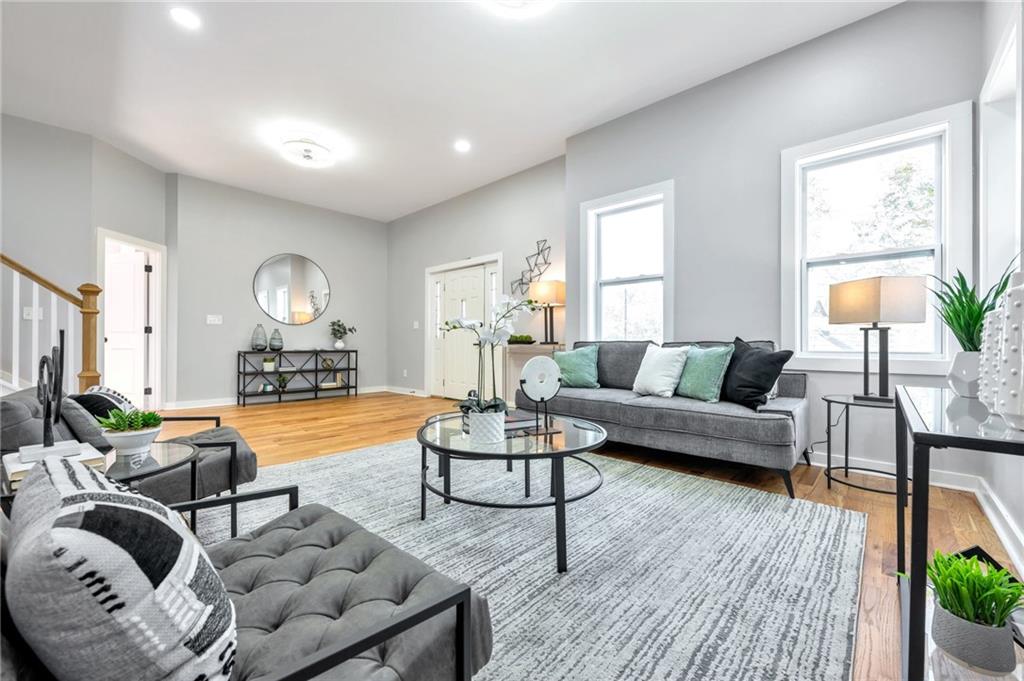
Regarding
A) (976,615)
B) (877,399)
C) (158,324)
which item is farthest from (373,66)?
(158,324)

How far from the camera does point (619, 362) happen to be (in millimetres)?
3764

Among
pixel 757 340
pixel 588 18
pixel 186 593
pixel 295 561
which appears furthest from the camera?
pixel 757 340

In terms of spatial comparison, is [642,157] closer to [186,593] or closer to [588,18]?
[588,18]

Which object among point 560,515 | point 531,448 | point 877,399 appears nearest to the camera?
point 560,515

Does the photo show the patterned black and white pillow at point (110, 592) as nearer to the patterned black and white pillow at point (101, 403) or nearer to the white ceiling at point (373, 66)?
the patterned black and white pillow at point (101, 403)

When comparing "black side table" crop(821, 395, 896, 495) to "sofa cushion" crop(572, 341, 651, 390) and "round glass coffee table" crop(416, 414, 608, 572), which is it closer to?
"sofa cushion" crop(572, 341, 651, 390)

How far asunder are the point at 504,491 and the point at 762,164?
9.81 feet

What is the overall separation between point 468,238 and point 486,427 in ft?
14.8

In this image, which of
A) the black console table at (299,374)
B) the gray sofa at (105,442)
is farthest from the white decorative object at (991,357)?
the black console table at (299,374)

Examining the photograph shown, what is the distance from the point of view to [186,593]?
563 millimetres

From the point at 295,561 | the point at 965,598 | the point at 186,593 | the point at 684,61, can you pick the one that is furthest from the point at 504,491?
the point at 684,61

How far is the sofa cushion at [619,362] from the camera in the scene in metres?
3.68

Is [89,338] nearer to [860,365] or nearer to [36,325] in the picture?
[36,325]

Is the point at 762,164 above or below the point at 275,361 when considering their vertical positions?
above
